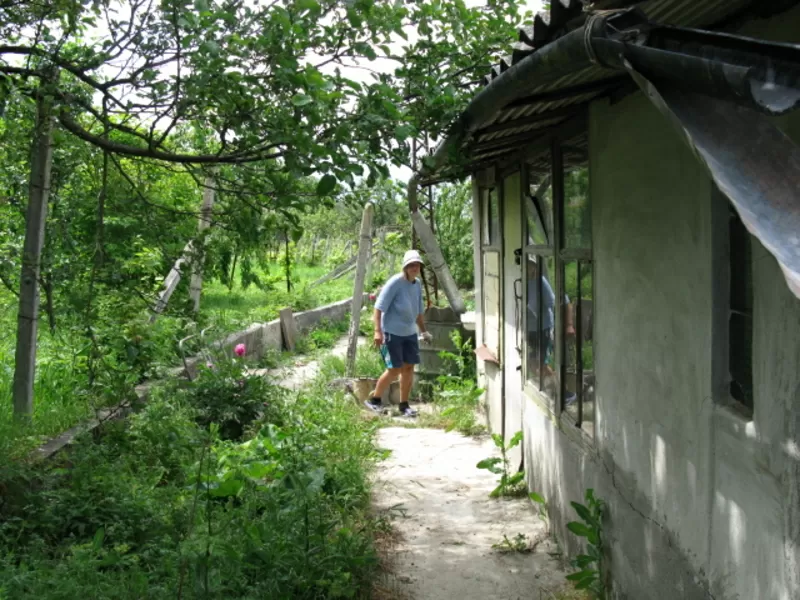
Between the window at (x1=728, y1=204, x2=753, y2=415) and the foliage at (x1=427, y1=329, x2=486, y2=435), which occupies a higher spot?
the window at (x1=728, y1=204, x2=753, y2=415)

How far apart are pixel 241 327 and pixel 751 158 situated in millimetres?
Result: 11241

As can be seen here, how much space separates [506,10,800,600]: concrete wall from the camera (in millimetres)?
2275

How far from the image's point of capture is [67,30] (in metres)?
4.57

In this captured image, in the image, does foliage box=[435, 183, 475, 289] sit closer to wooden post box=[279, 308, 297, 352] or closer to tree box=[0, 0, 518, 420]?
wooden post box=[279, 308, 297, 352]

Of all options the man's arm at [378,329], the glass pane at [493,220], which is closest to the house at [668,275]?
the glass pane at [493,220]

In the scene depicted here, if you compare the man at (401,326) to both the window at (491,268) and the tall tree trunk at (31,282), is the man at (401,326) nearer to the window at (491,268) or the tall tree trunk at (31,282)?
the window at (491,268)

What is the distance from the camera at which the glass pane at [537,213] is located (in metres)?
5.65

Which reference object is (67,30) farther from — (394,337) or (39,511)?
(394,337)

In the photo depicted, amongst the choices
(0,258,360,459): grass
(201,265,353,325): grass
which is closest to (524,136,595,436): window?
(0,258,360,459): grass

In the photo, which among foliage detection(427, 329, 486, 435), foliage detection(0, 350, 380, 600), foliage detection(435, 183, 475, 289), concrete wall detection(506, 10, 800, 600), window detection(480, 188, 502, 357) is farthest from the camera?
foliage detection(435, 183, 475, 289)

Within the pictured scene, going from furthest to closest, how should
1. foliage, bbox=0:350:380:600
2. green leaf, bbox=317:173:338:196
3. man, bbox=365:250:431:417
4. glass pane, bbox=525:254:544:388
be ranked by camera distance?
man, bbox=365:250:431:417 → glass pane, bbox=525:254:544:388 → foliage, bbox=0:350:380:600 → green leaf, bbox=317:173:338:196

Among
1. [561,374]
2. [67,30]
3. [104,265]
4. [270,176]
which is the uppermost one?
[67,30]

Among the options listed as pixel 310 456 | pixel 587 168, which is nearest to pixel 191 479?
pixel 310 456

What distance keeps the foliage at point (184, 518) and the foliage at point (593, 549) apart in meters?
1.13
